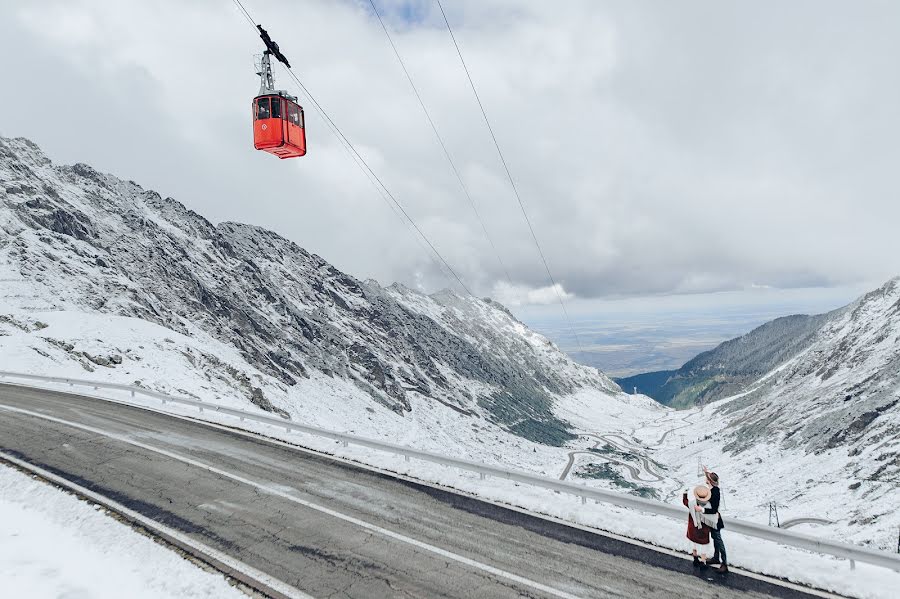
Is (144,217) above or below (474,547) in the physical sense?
above

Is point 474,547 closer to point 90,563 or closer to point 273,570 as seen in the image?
point 273,570

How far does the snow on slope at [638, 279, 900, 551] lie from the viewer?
238 ft

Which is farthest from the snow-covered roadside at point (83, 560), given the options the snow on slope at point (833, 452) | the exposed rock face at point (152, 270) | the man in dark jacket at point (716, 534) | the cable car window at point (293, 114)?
the snow on slope at point (833, 452)

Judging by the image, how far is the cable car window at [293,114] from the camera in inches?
845

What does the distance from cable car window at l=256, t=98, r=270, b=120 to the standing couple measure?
21.1m

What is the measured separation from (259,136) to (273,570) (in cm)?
1781

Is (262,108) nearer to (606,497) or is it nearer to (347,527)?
(347,527)

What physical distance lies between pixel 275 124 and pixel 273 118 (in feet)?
0.93

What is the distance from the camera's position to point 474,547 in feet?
33.6

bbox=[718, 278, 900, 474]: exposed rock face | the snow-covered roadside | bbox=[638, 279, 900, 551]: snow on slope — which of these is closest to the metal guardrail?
the snow-covered roadside

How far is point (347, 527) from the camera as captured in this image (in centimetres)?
1097

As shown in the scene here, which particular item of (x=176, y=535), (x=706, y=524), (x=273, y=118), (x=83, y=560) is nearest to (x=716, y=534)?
(x=706, y=524)

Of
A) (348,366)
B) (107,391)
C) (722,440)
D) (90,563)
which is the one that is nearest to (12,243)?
(107,391)

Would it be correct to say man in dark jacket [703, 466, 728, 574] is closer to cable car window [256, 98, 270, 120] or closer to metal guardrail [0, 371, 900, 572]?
metal guardrail [0, 371, 900, 572]
